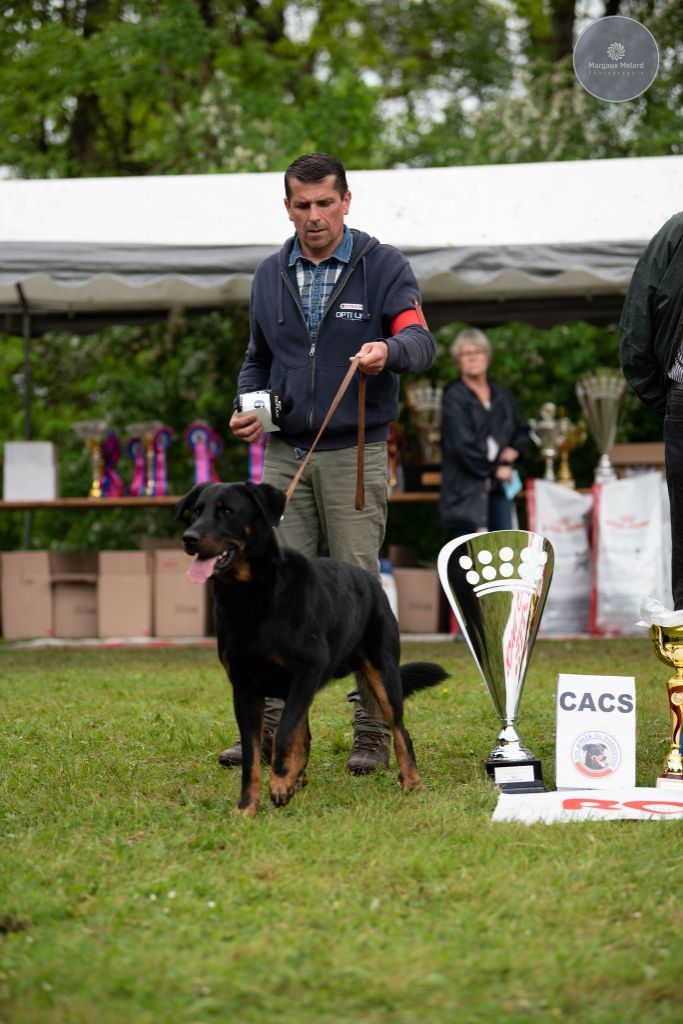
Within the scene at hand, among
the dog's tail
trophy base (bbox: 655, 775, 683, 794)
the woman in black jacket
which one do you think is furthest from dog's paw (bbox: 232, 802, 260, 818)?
the woman in black jacket

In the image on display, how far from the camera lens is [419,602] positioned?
8.55 metres

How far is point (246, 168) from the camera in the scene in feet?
39.9

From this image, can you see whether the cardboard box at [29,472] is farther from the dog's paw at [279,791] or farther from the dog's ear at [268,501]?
the dog's paw at [279,791]

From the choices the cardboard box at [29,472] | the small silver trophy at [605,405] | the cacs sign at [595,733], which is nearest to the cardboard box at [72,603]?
the cardboard box at [29,472]

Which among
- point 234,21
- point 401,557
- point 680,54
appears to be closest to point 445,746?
point 401,557

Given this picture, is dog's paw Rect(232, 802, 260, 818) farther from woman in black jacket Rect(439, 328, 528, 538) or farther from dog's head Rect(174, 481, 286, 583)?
woman in black jacket Rect(439, 328, 528, 538)

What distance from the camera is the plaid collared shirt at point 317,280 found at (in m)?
4.05

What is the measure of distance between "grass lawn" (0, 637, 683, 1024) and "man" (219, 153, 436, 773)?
0.56 m

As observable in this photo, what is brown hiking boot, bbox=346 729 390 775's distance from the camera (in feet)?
12.9

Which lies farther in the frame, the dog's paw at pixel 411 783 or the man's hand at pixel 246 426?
the man's hand at pixel 246 426

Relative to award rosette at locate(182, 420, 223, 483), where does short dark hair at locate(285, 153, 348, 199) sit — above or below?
above

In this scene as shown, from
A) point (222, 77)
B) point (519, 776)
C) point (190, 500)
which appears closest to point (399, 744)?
point (519, 776)

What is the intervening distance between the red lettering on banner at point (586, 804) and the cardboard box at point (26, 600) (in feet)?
18.7

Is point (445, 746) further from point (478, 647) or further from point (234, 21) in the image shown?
point (234, 21)
